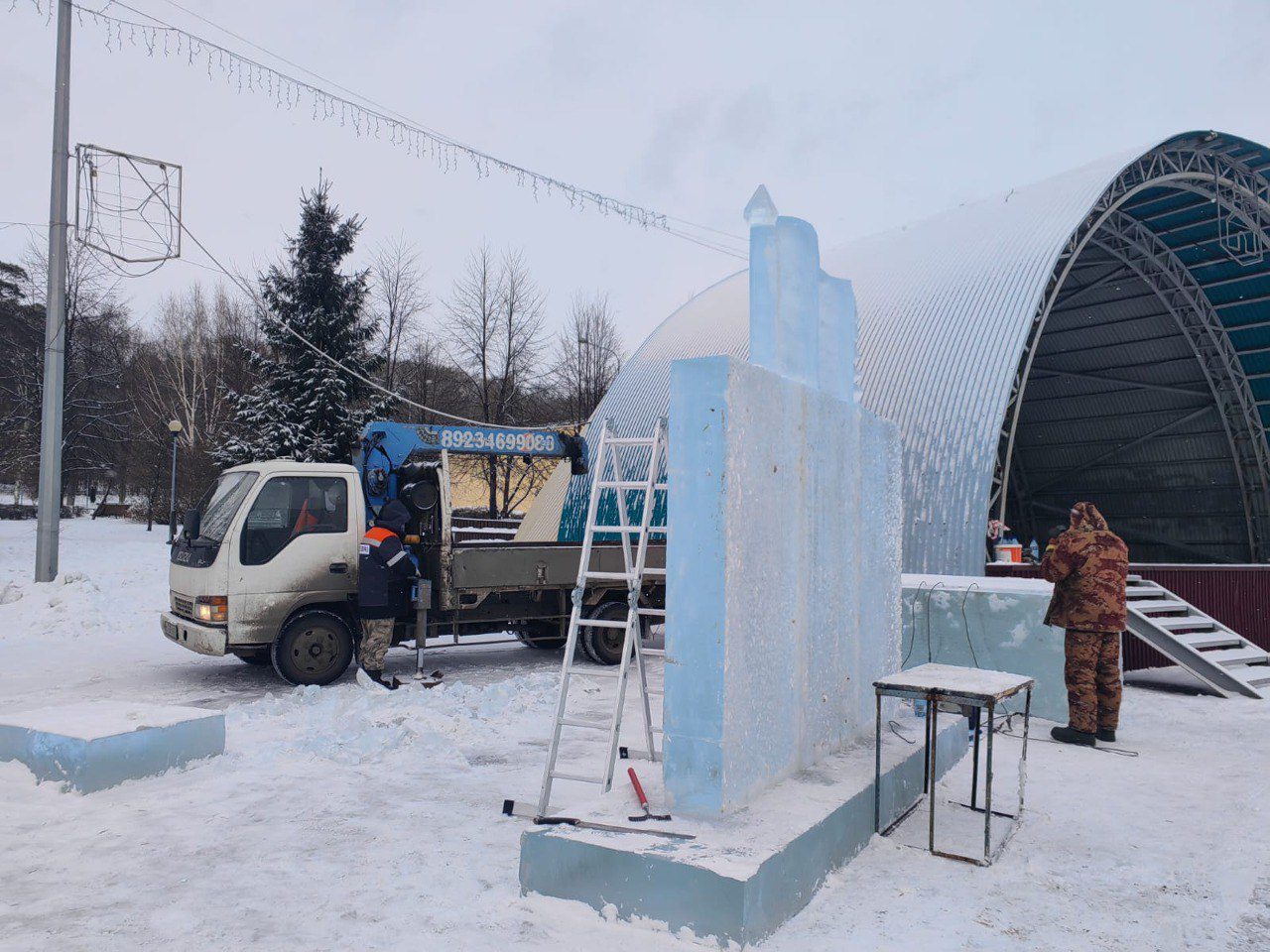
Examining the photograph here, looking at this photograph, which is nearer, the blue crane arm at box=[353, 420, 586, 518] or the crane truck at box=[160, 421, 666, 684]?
the crane truck at box=[160, 421, 666, 684]

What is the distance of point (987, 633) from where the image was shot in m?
8.95

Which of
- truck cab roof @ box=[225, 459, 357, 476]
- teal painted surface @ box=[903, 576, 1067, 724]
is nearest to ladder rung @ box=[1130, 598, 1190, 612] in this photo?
teal painted surface @ box=[903, 576, 1067, 724]

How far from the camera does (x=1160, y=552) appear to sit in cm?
2605

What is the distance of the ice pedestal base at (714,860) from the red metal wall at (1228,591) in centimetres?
962

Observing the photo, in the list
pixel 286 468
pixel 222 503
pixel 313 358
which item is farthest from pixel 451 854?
pixel 313 358

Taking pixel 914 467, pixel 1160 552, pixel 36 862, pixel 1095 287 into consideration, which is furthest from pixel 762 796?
pixel 1160 552

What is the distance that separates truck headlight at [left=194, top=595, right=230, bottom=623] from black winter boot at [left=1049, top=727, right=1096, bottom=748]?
7641 millimetres

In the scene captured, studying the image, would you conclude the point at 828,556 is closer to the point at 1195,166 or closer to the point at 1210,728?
the point at 1210,728

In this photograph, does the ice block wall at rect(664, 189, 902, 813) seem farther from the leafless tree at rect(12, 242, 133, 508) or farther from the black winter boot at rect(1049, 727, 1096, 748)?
the leafless tree at rect(12, 242, 133, 508)

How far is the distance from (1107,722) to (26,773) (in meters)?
8.03

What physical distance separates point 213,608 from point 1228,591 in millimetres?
12736

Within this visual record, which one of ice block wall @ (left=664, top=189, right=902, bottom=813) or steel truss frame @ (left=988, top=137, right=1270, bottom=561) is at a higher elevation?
steel truss frame @ (left=988, top=137, right=1270, bottom=561)

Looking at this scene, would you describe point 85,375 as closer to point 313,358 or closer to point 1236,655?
point 313,358

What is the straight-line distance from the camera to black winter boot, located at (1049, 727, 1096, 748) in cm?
729
